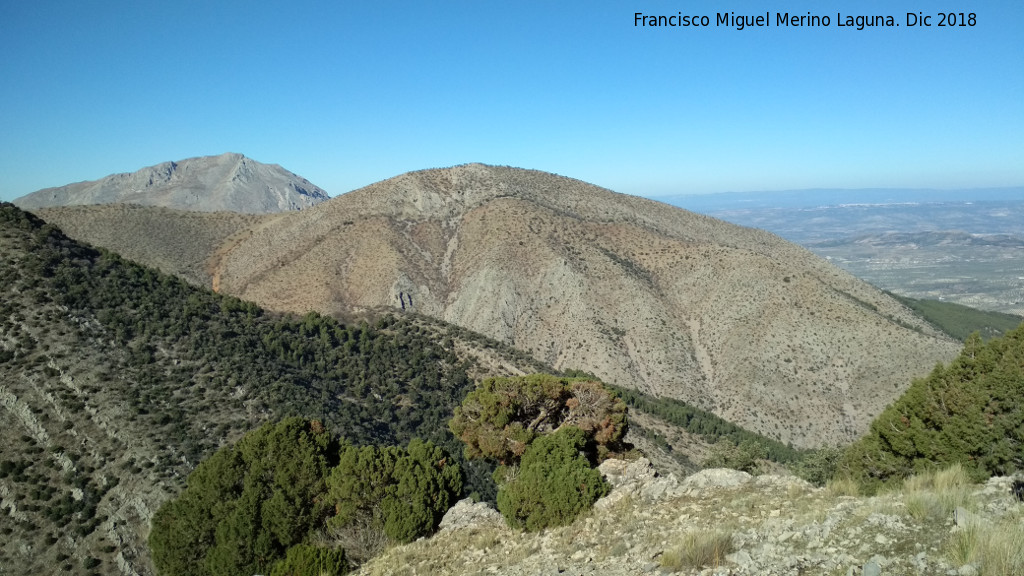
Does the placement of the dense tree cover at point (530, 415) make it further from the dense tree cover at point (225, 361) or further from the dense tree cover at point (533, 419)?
the dense tree cover at point (225, 361)

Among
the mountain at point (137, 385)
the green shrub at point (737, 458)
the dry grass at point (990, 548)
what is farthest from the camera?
the green shrub at point (737, 458)

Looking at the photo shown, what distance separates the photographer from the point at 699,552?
7797 mm

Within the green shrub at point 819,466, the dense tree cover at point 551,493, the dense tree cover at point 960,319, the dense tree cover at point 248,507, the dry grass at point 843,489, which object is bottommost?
the dense tree cover at point 960,319

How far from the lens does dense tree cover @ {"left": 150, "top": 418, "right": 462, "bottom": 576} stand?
14.2 metres

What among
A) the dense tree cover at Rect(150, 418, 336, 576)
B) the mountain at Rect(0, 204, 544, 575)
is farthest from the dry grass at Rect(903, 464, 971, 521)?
the mountain at Rect(0, 204, 544, 575)

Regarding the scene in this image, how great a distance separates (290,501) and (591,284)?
48053mm

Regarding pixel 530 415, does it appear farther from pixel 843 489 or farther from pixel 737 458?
pixel 843 489

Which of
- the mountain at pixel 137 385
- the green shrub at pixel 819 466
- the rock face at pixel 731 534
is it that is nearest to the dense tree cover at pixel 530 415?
the rock face at pixel 731 534

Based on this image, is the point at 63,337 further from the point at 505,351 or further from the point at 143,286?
the point at 505,351

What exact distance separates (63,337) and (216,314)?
8664mm

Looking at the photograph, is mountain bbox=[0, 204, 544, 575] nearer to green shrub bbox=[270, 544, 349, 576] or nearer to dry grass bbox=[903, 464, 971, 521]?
green shrub bbox=[270, 544, 349, 576]

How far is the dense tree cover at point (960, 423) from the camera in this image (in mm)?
11438

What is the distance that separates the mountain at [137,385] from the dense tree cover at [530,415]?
746 centimetres

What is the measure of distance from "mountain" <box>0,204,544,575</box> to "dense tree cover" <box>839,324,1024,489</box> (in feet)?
57.2
